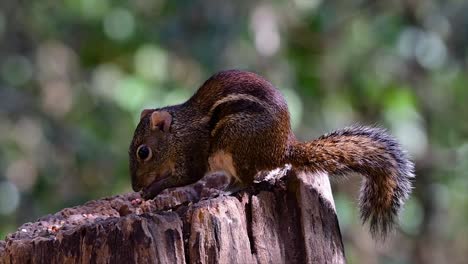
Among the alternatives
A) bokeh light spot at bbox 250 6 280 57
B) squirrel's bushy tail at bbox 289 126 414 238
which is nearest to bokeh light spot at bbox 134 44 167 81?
bokeh light spot at bbox 250 6 280 57

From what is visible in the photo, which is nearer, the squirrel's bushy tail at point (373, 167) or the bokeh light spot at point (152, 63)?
the squirrel's bushy tail at point (373, 167)

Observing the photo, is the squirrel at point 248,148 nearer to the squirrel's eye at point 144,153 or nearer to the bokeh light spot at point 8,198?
the squirrel's eye at point 144,153

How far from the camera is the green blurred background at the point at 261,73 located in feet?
19.1

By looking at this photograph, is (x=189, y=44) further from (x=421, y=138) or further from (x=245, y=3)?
(x=421, y=138)

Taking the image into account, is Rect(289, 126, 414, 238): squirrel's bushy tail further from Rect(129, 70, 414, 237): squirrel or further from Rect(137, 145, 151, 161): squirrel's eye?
Rect(137, 145, 151, 161): squirrel's eye

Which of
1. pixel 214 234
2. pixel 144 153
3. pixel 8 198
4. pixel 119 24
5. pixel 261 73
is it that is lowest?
pixel 214 234

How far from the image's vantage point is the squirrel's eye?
3.62m

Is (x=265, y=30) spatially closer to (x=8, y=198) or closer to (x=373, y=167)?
(x=8, y=198)

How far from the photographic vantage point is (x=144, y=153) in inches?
143

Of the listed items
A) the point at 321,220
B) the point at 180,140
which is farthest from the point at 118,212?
the point at 321,220

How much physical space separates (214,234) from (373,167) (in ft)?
2.42

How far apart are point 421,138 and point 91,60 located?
8.67 ft

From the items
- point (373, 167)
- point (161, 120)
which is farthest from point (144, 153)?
point (373, 167)

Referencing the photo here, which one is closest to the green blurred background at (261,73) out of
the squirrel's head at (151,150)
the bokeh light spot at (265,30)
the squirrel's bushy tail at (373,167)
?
the bokeh light spot at (265,30)
